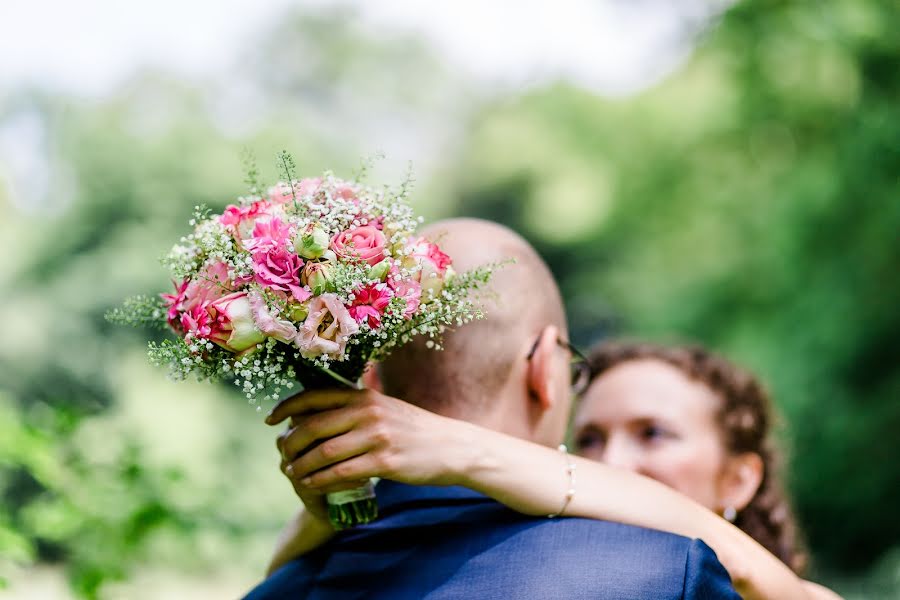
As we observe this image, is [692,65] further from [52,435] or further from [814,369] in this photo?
[52,435]

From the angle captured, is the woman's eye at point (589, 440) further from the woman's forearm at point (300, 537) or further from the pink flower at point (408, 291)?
the pink flower at point (408, 291)

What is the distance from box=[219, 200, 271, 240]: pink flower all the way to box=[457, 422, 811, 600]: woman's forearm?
2.14 feet

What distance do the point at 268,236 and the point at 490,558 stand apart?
2.89 feet

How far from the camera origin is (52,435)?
364 cm

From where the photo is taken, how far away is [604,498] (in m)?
2.17

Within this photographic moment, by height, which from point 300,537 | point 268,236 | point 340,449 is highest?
point 268,236

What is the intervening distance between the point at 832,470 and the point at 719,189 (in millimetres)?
8584

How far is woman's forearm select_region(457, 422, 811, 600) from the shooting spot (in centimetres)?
208

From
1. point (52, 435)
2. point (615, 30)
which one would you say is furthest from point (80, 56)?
point (52, 435)

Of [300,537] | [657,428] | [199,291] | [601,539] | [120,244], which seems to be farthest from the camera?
[120,244]

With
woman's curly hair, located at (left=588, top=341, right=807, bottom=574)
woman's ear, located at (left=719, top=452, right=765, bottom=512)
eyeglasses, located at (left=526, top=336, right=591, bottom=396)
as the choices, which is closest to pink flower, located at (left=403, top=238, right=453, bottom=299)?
eyeglasses, located at (left=526, top=336, right=591, bottom=396)

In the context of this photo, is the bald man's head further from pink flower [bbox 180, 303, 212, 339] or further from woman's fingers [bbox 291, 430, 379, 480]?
pink flower [bbox 180, 303, 212, 339]

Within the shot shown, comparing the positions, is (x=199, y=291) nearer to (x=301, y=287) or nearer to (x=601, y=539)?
(x=301, y=287)

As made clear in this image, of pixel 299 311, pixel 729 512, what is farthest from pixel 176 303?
pixel 729 512
